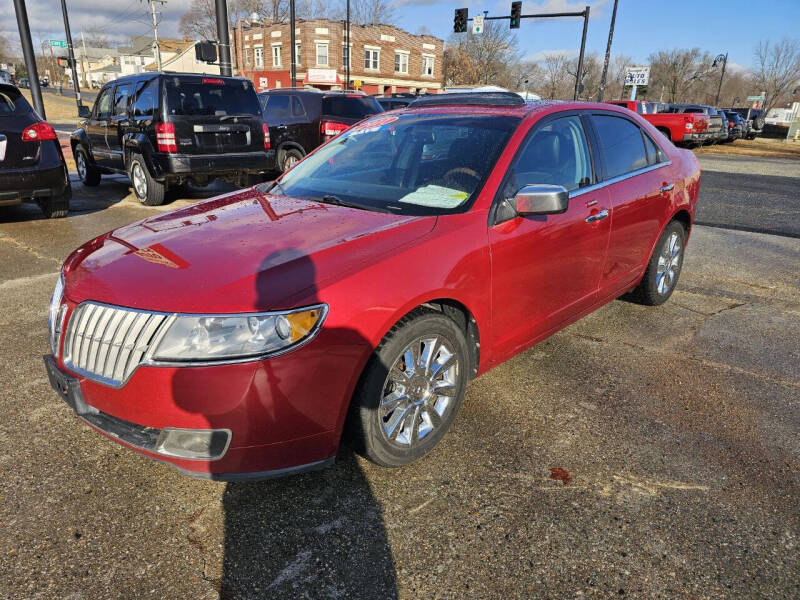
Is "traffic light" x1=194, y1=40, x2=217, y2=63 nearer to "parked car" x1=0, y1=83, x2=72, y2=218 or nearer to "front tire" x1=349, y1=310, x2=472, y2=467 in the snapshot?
"parked car" x1=0, y1=83, x2=72, y2=218

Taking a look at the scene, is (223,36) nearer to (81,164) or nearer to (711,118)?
(81,164)

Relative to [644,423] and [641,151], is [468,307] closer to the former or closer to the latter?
[644,423]

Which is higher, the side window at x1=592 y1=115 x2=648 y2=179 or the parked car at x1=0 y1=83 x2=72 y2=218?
the side window at x1=592 y1=115 x2=648 y2=179

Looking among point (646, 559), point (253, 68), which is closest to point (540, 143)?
point (646, 559)

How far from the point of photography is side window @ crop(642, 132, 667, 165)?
14.6ft

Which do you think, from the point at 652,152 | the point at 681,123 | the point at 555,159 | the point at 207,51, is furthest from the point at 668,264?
the point at 681,123

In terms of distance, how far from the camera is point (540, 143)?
3.40 m

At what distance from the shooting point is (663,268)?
4891mm

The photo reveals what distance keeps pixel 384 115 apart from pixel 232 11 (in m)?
66.3

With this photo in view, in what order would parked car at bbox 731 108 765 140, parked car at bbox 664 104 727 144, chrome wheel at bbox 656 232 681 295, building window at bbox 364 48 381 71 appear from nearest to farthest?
1. chrome wheel at bbox 656 232 681 295
2. parked car at bbox 664 104 727 144
3. parked car at bbox 731 108 765 140
4. building window at bbox 364 48 381 71

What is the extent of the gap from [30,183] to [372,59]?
165ft

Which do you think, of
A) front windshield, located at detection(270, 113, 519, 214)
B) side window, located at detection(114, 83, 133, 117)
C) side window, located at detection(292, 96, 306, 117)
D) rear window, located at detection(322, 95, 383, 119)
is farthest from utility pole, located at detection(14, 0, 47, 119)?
→ front windshield, located at detection(270, 113, 519, 214)

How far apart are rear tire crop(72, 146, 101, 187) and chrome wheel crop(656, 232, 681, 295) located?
9.77 metres

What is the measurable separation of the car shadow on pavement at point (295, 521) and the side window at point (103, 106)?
8766 mm
